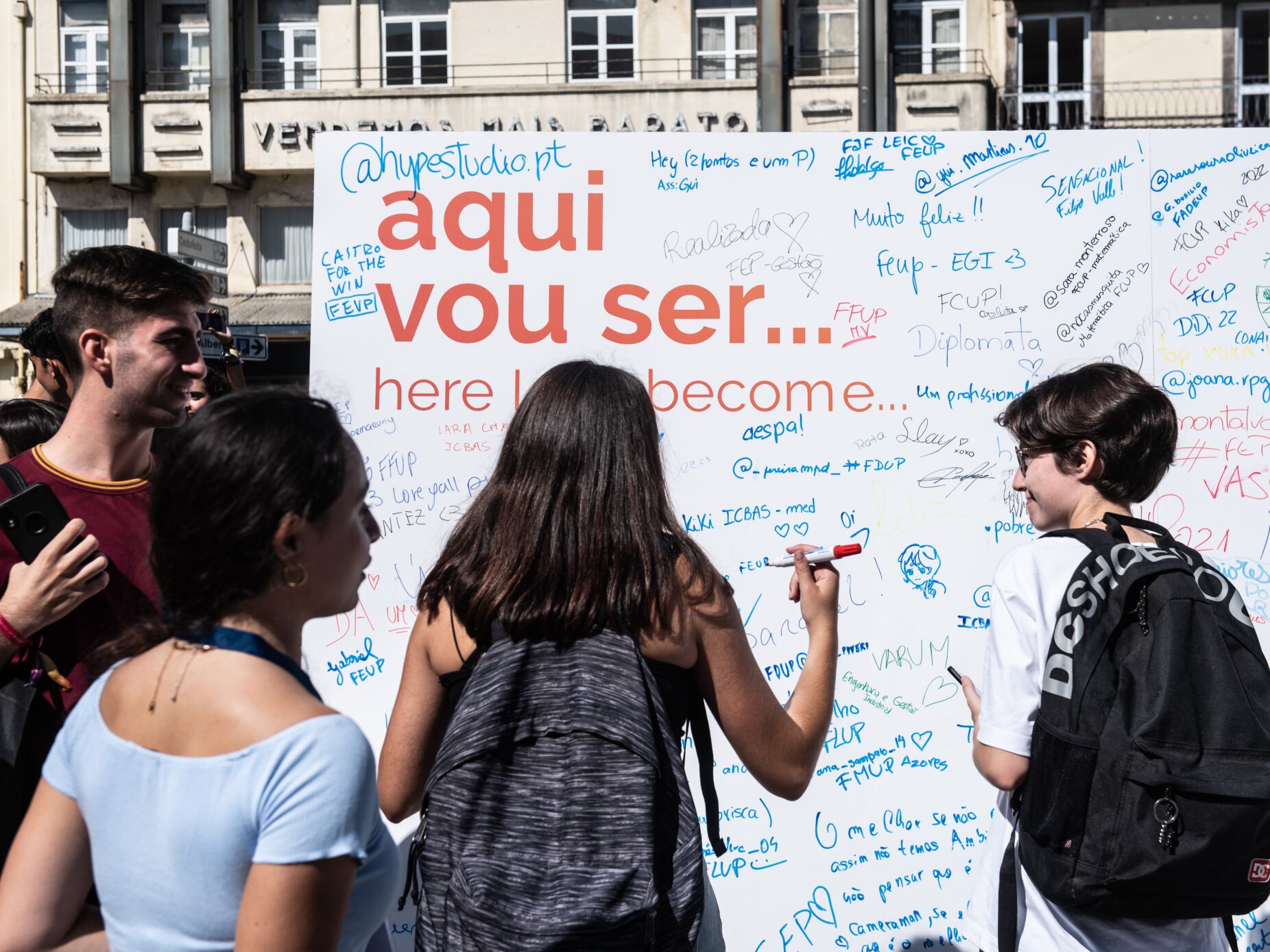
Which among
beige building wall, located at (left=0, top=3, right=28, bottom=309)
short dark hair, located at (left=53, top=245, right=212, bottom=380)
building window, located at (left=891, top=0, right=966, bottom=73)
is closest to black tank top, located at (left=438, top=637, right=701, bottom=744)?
short dark hair, located at (left=53, top=245, right=212, bottom=380)

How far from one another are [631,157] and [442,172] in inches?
21.7

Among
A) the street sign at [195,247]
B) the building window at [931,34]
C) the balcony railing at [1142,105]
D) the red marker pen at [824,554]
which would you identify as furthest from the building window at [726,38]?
the red marker pen at [824,554]

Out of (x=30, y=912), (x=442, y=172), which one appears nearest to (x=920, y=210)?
(x=442, y=172)

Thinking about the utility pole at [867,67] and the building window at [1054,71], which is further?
the building window at [1054,71]

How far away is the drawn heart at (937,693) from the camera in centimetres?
328

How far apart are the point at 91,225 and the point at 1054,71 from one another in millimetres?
14155

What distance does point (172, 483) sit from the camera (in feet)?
4.43

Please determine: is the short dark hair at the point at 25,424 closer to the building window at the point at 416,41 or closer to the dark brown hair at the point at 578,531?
the dark brown hair at the point at 578,531

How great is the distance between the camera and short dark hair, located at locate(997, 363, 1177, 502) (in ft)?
7.11

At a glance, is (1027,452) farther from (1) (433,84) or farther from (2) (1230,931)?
(1) (433,84)

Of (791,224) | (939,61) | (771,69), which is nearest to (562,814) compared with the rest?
(791,224)

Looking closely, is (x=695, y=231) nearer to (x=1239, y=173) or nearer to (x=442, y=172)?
(x=442, y=172)

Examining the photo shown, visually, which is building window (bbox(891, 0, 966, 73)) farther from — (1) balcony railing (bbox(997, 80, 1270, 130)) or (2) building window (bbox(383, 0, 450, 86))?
(2) building window (bbox(383, 0, 450, 86))
